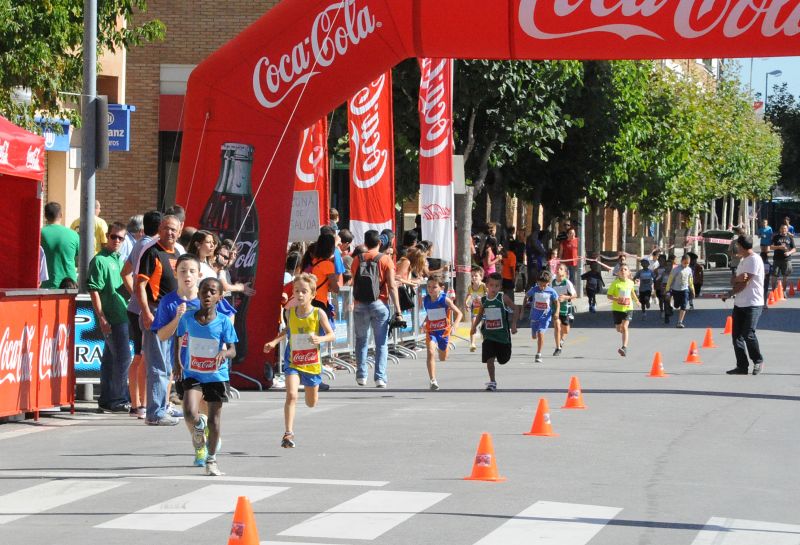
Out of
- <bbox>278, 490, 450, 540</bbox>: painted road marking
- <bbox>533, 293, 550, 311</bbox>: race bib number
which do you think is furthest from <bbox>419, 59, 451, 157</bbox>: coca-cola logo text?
<bbox>278, 490, 450, 540</bbox>: painted road marking

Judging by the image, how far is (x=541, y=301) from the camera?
830 inches

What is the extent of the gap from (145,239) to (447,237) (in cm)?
1043

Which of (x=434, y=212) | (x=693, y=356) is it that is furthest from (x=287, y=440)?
(x=434, y=212)

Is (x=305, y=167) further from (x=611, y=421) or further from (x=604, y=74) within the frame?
(x=604, y=74)

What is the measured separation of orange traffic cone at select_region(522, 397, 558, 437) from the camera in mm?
12570

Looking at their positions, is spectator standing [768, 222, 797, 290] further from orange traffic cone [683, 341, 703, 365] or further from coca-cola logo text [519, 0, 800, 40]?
coca-cola logo text [519, 0, 800, 40]

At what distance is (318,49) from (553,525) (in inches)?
353

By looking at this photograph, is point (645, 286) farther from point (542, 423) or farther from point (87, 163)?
point (542, 423)

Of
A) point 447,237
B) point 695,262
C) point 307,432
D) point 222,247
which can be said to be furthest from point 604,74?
point 307,432

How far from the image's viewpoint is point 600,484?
1005 centimetres

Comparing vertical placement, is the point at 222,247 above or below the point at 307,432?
above

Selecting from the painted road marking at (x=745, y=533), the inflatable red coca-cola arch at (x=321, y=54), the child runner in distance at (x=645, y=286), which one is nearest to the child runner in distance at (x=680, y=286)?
the child runner in distance at (x=645, y=286)

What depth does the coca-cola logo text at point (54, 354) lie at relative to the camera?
13492 millimetres

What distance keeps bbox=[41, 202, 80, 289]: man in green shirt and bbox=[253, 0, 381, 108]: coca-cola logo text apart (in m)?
2.59
